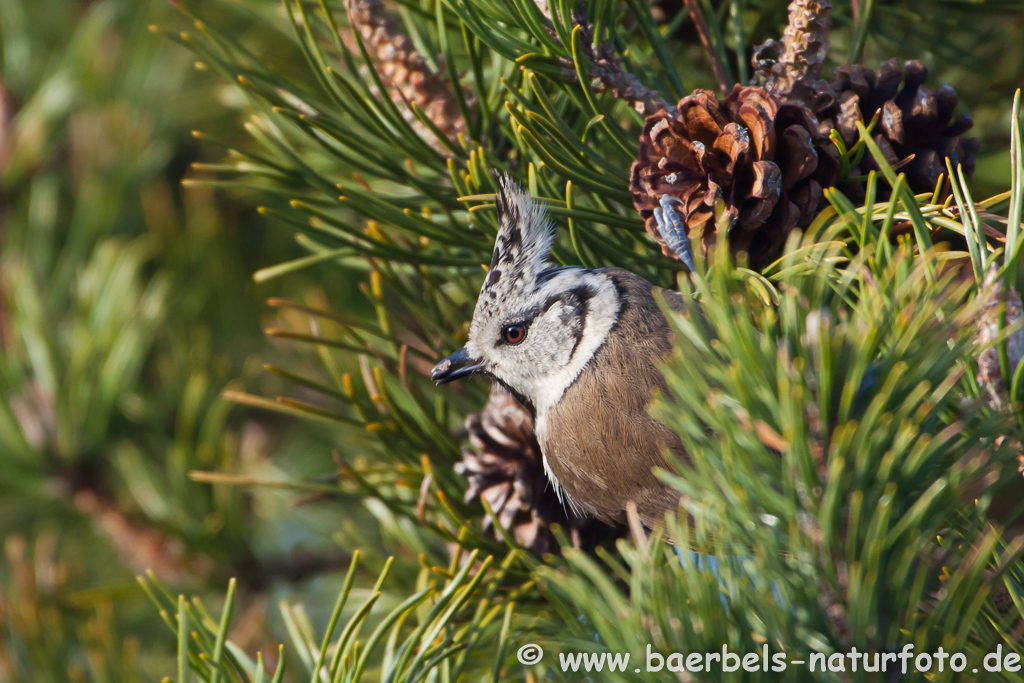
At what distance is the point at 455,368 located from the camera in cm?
127

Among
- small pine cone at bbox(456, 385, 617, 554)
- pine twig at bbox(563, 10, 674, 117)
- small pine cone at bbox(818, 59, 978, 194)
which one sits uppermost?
pine twig at bbox(563, 10, 674, 117)

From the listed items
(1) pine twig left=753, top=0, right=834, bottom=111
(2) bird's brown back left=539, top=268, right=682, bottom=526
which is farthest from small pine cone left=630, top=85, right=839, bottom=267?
(2) bird's brown back left=539, top=268, right=682, bottom=526

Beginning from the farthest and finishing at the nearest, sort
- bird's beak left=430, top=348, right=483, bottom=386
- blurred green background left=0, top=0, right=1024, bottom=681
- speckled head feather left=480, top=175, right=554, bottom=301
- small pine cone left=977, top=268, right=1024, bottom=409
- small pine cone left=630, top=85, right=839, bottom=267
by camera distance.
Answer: blurred green background left=0, top=0, right=1024, bottom=681
bird's beak left=430, top=348, right=483, bottom=386
speckled head feather left=480, top=175, right=554, bottom=301
small pine cone left=630, top=85, right=839, bottom=267
small pine cone left=977, top=268, right=1024, bottom=409

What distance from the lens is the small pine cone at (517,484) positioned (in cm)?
121

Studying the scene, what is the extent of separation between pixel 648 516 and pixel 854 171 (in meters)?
0.55

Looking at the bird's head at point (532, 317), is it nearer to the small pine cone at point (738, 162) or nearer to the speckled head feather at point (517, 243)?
the speckled head feather at point (517, 243)

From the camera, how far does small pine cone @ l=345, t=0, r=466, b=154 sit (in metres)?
1.25

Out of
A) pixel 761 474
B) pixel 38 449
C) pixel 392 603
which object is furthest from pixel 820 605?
pixel 38 449

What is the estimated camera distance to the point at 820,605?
2.26 feet

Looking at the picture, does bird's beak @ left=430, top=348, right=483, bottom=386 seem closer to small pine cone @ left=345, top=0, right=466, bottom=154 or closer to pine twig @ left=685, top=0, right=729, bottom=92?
small pine cone @ left=345, top=0, right=466, bottom=154

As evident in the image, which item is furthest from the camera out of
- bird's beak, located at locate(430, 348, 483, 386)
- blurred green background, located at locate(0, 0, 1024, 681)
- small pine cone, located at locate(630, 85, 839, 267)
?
blurred green background, located at locate(0, 0, 1024, 681)

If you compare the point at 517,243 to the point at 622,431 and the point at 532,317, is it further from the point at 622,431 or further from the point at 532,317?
the point at 622,431

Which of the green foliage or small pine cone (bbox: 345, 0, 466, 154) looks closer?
the green foliage

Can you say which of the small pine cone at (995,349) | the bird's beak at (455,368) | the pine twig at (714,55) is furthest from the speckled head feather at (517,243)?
the small pine cone at (995,349)
